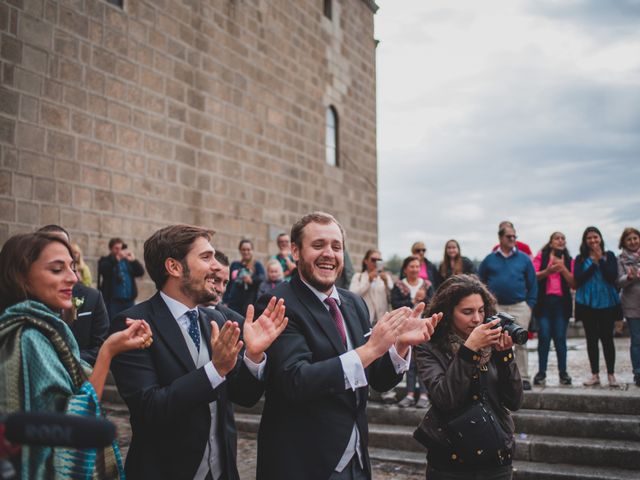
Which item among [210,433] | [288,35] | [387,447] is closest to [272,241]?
[288,35]

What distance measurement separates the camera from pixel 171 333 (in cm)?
257

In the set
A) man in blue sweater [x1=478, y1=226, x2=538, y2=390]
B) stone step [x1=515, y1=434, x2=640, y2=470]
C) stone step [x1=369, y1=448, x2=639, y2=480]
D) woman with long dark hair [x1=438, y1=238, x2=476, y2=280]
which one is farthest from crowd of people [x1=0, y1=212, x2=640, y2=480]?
woman with long dark hair [x1=438, y1=238, x2=476, y2=280]

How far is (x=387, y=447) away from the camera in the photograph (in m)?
6.00

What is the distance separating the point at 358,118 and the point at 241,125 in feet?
18.1

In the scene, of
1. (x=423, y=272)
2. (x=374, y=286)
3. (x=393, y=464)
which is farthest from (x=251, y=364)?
(x=423, y=272)

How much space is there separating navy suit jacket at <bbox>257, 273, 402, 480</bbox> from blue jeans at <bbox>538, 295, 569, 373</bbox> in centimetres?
485

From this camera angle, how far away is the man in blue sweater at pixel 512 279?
6832 mm

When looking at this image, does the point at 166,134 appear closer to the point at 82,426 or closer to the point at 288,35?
the point at 288,35

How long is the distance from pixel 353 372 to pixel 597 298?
214 inches

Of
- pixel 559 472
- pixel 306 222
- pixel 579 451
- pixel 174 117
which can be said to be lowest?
pixel 559 472

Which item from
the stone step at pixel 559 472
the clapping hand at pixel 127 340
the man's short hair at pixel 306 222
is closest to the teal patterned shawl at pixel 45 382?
the clapping hand at pixel 127 340

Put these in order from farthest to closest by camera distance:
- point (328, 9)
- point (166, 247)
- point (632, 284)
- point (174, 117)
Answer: point (328, 9), point (174, 117), point (632, 284), point (166, 247)

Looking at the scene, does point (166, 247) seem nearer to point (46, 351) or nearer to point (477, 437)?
point (46, 351)

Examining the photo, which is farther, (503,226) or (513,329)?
(503,226)
